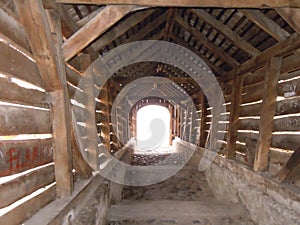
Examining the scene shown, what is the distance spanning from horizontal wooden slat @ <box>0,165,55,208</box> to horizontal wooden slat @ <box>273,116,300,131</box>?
2.96 meters

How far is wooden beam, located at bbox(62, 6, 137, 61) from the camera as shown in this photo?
7.82 feet

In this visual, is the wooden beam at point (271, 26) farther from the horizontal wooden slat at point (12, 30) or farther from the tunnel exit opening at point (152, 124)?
the tunnel exit opening at point (152, 124)

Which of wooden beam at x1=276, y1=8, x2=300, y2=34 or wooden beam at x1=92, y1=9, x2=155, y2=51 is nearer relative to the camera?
wooden beam at x1=276, y1=8, x2=300, y2=34

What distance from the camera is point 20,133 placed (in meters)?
1.81

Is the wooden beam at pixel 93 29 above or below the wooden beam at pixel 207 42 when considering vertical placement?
below

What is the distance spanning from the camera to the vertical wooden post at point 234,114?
483 cm

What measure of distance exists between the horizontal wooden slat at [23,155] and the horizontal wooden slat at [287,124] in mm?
2954

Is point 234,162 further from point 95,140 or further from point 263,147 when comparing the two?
point 95,140

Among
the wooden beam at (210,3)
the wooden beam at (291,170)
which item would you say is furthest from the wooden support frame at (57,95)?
the wooden beam at (291,170)

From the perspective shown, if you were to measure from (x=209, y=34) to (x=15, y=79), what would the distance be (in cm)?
394

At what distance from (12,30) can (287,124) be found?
3333 mm

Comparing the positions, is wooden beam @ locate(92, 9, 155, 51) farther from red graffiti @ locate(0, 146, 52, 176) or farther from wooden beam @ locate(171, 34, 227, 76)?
red graffiti @ locate(0, 146, 52, 176)

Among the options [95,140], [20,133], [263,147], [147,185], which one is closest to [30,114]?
[20,133]

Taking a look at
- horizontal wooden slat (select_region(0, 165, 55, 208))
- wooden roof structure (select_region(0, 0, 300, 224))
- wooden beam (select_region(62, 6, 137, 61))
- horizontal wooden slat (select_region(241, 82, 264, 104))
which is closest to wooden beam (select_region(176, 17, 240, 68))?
wooden roof structure (select_region(0, 0, 300, 224))
